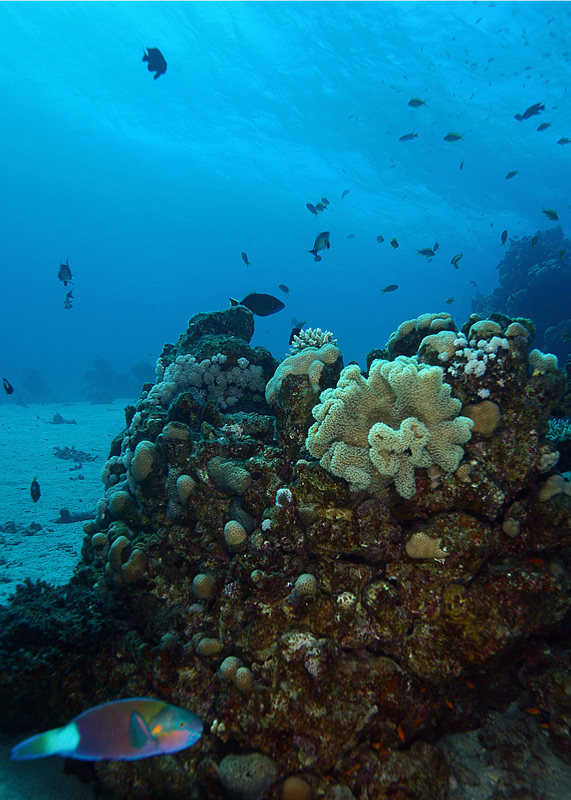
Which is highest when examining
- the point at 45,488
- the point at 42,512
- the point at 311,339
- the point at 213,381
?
the point at 311,339

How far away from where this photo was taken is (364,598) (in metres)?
2.98

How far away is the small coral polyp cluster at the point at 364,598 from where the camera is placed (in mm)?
2750

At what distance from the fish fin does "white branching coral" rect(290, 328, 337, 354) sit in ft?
13.6

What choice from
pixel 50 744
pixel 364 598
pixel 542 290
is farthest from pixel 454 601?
pixel 542 290

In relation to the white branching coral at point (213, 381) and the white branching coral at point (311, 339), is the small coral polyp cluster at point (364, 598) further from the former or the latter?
the white branching coral at point (213, 381)

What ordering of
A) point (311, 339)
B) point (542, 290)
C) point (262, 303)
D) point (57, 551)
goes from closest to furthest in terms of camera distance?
point (311, 339) < point (262, 303) < point (57, 551) < point (542, 290)

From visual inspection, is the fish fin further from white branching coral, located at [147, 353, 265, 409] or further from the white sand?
the white sand

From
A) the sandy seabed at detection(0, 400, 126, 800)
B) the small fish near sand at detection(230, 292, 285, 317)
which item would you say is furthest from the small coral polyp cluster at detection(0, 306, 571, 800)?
the small fish near sand at detection(230, 292, 285, 317)

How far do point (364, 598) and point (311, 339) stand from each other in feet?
11.3

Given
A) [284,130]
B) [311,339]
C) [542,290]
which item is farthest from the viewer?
[284,130]

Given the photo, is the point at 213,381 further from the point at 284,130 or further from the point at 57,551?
the point at 284,130

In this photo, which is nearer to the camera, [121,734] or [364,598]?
[121,734]

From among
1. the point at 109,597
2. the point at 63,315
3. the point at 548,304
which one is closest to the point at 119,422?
the point at 109,597

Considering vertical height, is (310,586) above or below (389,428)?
below
